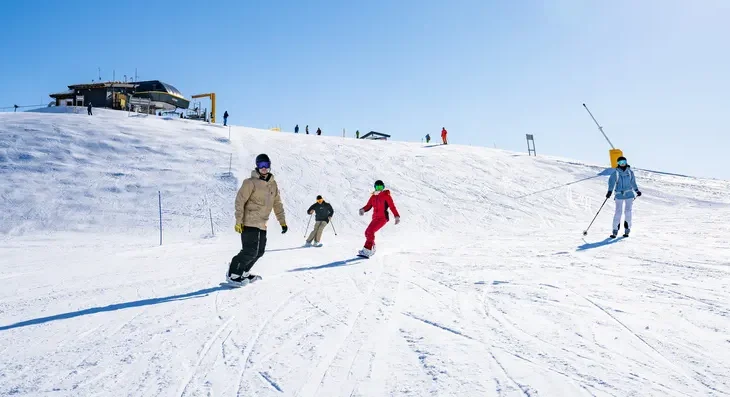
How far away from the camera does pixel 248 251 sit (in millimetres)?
6348

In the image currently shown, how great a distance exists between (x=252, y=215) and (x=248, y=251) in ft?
1.71

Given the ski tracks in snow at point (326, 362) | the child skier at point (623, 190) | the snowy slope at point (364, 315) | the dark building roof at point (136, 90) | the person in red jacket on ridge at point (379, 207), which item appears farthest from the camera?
the dark building roof at point (136, 90)

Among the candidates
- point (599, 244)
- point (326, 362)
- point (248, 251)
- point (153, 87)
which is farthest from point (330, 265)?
point (153, 87)

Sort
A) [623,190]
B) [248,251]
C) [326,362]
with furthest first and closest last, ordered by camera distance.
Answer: [623,190], [248,251], [326,362]

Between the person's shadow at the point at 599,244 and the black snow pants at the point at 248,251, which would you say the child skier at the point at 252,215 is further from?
the person's shadow at the point at 599,244

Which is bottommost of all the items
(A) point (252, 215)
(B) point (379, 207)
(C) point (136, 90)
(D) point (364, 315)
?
(D) point (364, 315)

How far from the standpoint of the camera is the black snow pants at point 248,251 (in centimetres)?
625

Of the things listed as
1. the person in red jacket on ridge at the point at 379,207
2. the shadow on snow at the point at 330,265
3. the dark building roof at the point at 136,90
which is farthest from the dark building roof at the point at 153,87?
the shadow on snow at the point at 330,265

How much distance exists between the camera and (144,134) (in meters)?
24.9

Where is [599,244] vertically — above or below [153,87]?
below

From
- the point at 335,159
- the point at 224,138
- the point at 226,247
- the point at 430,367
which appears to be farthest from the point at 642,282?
the point at 224,138

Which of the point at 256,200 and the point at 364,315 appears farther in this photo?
the point at 256,200

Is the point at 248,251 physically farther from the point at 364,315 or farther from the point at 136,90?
the point at 136,90

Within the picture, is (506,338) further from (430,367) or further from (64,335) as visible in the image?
(64,335)
